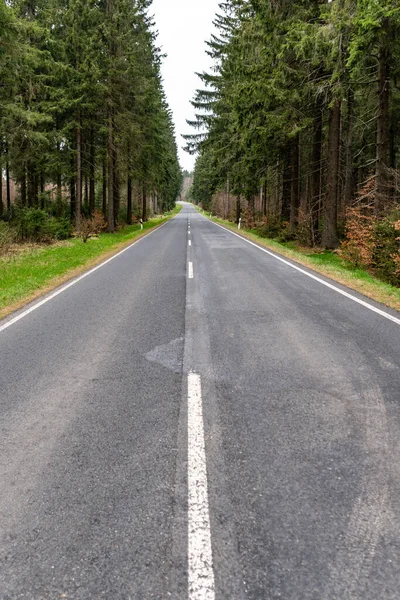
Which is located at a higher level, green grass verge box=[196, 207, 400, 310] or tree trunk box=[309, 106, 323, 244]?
tree trunk box=[309, 106, 323, 244]

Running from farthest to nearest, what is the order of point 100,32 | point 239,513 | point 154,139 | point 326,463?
point 154,139 → point 100,32 → point 326,463 → point 239,513

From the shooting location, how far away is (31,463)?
3029 mm

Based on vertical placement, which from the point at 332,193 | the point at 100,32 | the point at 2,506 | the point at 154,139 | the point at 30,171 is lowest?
the point at 2,506

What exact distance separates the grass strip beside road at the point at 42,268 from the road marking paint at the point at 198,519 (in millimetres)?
5661

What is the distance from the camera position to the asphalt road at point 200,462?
6.81 feet

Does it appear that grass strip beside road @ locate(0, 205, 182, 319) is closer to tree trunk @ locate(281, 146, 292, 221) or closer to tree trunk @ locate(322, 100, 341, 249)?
tree trunk @ locate(322, 100, 341, 249)

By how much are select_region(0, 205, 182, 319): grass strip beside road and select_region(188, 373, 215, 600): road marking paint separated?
18.6ft

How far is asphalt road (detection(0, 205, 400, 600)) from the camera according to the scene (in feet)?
6.81

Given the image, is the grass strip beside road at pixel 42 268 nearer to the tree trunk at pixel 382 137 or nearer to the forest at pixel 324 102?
the forest at pixel 324 102

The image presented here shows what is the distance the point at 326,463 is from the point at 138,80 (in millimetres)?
28405

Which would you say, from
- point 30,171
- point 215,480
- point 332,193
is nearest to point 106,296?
point 215,480

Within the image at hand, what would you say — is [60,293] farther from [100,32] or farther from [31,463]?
[100,32]

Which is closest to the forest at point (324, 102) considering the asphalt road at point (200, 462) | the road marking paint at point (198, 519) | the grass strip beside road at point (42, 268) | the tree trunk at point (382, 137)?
the tree trunk at point (382, 137)

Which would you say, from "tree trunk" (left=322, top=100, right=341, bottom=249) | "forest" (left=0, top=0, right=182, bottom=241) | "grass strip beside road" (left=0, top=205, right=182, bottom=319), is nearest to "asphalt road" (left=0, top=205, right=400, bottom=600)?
→ "grass strip beside road" (left=0, top=205, right=182, bottom=319)
